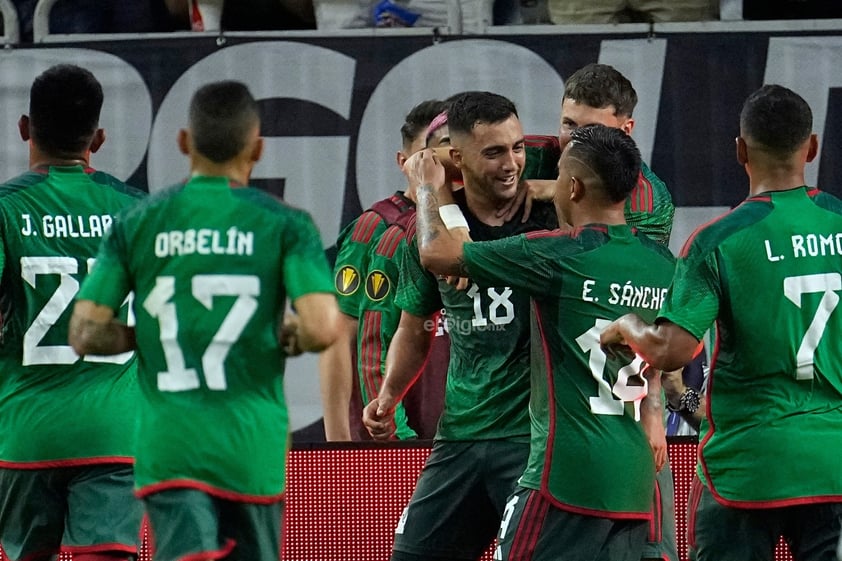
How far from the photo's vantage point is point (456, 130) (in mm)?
5961

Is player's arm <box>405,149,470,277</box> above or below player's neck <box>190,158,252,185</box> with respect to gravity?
below

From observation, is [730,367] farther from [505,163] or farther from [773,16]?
[773,16]

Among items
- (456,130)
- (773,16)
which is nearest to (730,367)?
(456,130)

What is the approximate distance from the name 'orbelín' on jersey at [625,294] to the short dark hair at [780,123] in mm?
612

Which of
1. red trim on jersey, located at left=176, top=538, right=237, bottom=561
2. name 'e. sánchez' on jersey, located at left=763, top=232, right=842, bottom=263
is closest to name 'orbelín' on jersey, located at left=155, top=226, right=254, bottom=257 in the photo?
red trim on jersey, located at left=176, top=538, right=237, bottom=561

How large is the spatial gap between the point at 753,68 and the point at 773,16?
578 millimetres

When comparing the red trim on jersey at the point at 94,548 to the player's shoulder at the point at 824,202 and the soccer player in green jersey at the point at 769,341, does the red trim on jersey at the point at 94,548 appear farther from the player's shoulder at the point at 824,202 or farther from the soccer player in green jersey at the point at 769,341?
the player's shoulder at the point at 824,202

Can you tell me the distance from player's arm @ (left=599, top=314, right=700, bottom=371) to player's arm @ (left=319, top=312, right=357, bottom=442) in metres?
2.84

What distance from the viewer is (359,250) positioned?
7895 millimetres

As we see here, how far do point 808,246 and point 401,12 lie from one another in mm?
4420

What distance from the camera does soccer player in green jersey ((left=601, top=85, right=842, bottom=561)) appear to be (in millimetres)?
5105

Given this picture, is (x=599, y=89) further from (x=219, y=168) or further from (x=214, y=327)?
(x=214, y=327)

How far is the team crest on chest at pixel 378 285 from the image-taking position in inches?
297

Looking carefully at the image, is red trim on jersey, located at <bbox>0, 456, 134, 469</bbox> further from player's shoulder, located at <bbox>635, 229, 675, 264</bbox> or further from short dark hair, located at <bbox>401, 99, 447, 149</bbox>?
short dark hair, located at <bbox>401, 99, 447, 149</bbox>
